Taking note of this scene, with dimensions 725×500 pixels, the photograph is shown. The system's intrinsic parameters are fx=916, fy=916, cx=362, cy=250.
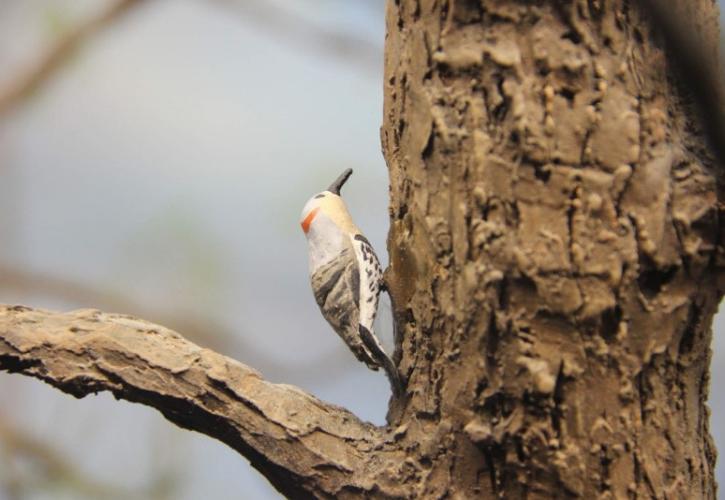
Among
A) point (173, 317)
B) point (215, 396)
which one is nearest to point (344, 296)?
point (215, 396)

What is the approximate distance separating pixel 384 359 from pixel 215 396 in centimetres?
19

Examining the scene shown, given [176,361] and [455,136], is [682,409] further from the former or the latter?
[176,361]

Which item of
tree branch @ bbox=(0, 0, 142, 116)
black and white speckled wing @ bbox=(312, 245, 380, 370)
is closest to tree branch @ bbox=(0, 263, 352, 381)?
tree branch @ bbox=(0, 0, 142, 116)

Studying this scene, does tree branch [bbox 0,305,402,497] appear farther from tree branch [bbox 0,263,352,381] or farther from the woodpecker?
tree branch [bbox 0,263,352,381]

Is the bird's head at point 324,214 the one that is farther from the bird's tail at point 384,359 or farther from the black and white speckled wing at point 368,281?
the bird's tail at point 384,359

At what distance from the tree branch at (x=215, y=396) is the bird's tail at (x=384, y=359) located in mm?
53

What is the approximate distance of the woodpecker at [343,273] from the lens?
41.4 inches

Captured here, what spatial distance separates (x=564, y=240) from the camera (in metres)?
0.85

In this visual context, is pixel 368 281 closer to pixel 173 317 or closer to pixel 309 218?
pixel 309 218

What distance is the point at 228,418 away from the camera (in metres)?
0.99

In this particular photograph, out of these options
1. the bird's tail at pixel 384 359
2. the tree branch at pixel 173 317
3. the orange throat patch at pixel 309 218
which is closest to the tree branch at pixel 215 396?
the bird's tail at pixel 384 359

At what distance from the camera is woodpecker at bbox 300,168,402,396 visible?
1.05 m

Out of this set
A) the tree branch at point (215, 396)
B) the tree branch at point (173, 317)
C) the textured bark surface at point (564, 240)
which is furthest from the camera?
the tree branch at point (173, 317)

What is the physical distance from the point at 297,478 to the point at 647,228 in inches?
17.7
